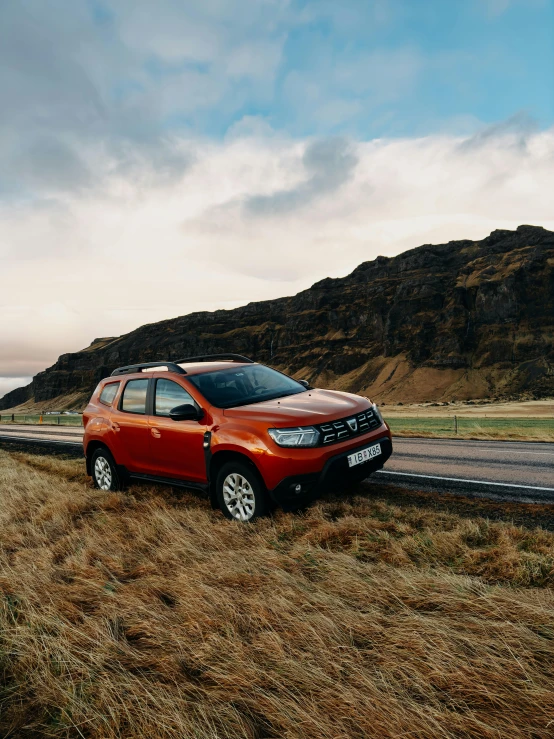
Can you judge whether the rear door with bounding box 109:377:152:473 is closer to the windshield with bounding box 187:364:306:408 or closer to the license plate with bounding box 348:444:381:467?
the windshield with bounding box 187:364:306:408

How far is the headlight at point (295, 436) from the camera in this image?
5168mm

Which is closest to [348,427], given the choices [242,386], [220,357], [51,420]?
[242,386]

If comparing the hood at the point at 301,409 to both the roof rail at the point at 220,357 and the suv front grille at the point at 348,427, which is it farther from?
the roof rail at the point at 220,357

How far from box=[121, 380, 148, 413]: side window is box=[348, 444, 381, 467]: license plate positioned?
307 centimetres

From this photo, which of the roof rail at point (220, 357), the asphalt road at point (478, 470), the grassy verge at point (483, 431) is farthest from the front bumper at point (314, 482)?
the grassy verge at point (483, 431)

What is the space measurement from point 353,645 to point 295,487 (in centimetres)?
238

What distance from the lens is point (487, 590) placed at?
323cm

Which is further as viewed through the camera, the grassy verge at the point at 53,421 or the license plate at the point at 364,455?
the grassy verge at the point at 53,421

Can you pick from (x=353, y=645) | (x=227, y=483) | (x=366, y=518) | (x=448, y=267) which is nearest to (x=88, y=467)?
(x=227, y=483)

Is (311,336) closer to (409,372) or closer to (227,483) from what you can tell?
(409,372)

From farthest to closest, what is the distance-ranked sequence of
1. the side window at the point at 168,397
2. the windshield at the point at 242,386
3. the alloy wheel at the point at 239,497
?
the side window at the point at 168,397, the windshield at the point at 242,386, the alloy wheel at the point at 239,497

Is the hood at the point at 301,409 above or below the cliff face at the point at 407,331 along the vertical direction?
below

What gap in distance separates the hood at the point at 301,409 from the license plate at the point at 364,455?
0.44 m

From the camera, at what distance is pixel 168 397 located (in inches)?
259
